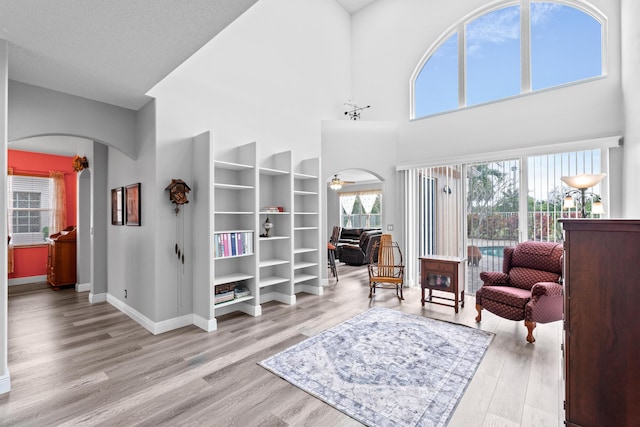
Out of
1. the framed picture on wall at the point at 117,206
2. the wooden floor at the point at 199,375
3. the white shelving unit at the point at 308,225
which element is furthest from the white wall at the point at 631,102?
the framed picture on wall at the point at 117,206

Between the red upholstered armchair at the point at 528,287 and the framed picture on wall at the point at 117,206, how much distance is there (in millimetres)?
Answer: 4944

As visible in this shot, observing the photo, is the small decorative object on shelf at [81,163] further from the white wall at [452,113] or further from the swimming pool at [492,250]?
the swimming pool at [492,250]

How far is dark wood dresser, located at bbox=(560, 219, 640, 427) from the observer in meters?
1.59

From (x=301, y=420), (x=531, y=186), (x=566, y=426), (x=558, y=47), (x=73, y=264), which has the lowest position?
(x=301, y=420)

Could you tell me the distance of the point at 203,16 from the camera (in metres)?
2.11

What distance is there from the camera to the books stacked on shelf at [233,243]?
3720mm

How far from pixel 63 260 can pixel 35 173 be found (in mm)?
2192

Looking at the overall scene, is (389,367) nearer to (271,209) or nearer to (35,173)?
(271,209)

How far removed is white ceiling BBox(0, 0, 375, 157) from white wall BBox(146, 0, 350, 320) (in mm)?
699

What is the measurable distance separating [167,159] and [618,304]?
416 cm

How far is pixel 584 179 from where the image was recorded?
3244 millimetres

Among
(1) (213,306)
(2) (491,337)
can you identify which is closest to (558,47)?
(2) (491,337)

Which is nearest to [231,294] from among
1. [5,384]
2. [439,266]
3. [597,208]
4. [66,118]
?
[5,384]

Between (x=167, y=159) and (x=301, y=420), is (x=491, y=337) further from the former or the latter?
(x=167, y=159)
